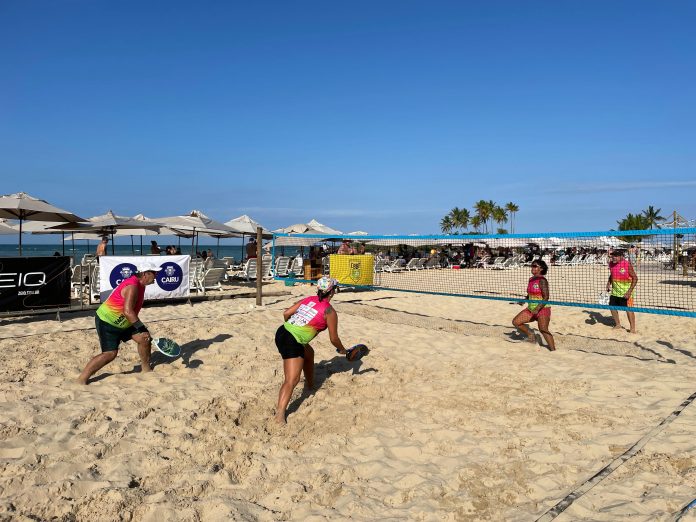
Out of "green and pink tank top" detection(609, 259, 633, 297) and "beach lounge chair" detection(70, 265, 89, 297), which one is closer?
"green and pink tank top" detection(609, 259, 633, 297)

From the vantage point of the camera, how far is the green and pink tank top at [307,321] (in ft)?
16.1

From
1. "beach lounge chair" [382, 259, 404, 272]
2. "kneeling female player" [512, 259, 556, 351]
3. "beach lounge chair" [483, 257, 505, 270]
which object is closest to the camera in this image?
"kneeling female player" [512, 259, 556, 351]

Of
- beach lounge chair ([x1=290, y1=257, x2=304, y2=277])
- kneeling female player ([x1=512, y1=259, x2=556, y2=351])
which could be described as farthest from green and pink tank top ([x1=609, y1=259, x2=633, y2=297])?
beach lounge chair ([x1=290, y1=257, x2=304, y2=277])

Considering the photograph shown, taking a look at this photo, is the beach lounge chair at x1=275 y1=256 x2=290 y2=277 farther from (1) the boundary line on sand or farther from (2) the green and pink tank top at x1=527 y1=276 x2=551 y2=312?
(1) the boundary line on sand

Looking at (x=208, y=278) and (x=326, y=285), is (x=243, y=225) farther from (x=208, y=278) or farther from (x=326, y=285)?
(x=326, y=285)

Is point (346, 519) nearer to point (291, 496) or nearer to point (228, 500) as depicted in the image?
point (291, 496)

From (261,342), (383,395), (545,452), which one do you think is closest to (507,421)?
(545,452)

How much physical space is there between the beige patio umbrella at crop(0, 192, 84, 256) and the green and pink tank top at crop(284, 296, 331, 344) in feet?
25.7

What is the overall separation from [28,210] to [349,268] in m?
7.63

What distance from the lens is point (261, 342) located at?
7496 mm

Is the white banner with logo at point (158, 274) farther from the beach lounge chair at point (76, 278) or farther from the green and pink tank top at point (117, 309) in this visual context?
the green and pink tank top at point (117, 309)

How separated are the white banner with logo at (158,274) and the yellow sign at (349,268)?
15.9 feet

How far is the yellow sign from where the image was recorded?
46.2 feet

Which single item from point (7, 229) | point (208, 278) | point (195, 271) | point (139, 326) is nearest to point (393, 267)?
point (208, 278)
